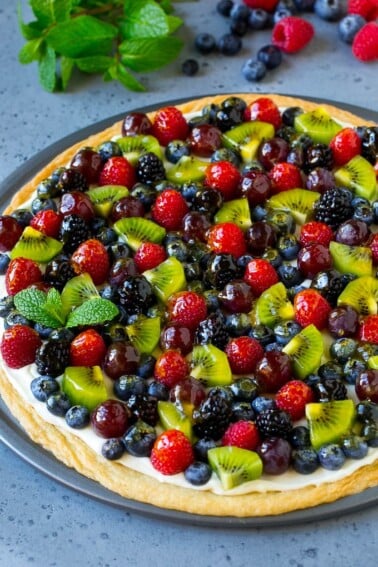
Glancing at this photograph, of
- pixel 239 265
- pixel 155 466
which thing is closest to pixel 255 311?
pixel 239 265

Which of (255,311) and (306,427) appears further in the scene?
(255,311)

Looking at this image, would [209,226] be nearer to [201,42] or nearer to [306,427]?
[306,427]

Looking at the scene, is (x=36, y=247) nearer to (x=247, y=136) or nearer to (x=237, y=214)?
(x=237, y=214)

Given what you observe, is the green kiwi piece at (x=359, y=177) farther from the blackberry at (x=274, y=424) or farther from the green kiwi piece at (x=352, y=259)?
the blackberry at (x=274, y=424)

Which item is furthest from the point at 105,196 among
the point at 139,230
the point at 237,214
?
the point at 237,214

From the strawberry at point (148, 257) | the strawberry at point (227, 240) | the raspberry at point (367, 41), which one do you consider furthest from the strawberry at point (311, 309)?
the raspberry at point (367, 41)

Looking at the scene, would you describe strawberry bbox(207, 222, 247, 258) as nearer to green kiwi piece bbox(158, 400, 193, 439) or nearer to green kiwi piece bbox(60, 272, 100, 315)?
green kiwi piece bbox(60, 272, 100, 315)
